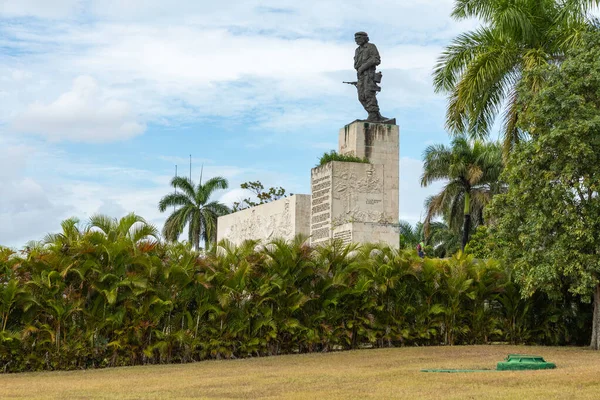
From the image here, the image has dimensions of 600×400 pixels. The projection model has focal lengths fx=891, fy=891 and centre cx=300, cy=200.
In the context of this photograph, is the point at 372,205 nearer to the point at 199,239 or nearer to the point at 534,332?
the point at 534,332

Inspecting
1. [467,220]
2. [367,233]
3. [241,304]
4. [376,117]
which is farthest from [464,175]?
[241,304]

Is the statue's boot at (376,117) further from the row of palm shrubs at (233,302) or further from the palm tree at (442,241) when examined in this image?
the palm tree at (442,241)

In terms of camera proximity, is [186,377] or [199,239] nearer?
[186,377]

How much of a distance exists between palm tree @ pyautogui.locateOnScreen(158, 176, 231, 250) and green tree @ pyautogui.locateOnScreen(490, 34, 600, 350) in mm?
34475

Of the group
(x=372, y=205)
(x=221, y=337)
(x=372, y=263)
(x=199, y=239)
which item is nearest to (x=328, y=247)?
(x=372, y=263)

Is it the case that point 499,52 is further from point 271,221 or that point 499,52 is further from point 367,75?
point 271,221

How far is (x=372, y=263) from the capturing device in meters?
16.8

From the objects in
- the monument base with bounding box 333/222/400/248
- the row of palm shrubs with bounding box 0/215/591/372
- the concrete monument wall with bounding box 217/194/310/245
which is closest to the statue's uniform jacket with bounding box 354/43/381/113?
the concrete monument wall with bounding box 217/194/310/245

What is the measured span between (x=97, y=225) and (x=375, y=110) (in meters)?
8.33

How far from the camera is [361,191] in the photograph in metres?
20.4

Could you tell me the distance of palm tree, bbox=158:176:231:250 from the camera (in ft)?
164

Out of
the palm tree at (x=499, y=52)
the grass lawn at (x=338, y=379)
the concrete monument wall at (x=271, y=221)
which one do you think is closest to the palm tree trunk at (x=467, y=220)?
the concrete monument wall at (x=271, y=221)

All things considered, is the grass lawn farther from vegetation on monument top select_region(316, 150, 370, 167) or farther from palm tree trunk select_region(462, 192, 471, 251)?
palm tree trunk select_region(462, 192, 471, 251)

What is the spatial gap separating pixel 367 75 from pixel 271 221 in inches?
195
